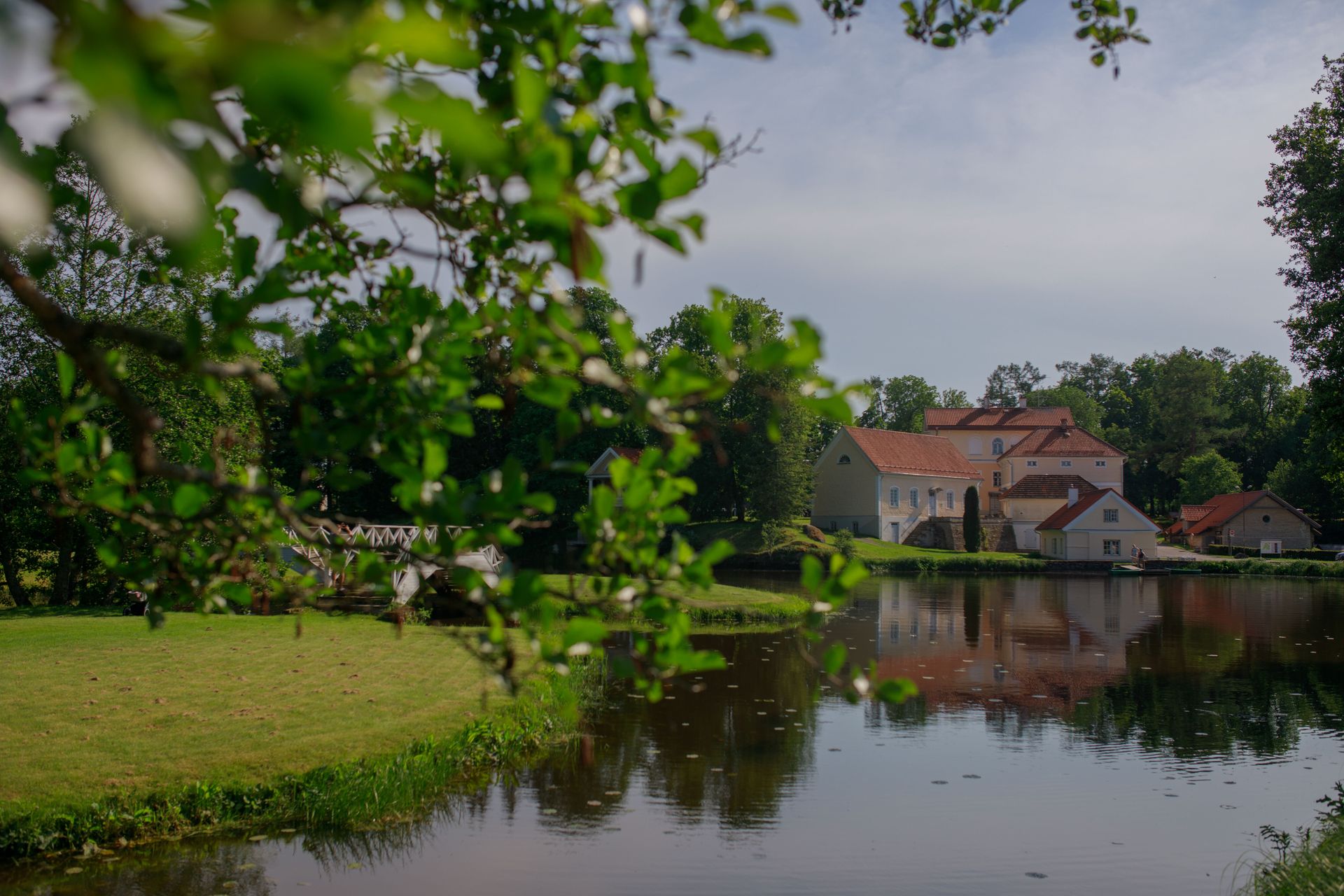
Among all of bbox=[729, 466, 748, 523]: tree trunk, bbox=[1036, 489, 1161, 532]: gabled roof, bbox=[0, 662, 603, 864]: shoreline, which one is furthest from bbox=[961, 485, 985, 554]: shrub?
bbox=[0, 662, 603, 864]: shoreline

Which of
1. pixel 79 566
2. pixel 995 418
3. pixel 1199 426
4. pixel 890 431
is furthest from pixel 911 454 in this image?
pixel 79 566

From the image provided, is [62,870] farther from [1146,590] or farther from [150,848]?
[1146,590]

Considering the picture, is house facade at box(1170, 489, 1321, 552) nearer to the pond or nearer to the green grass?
the green grass

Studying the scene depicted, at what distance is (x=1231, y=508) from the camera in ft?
198

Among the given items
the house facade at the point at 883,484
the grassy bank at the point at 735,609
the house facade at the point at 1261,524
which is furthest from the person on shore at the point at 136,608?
the house facade at the point at 1261,524

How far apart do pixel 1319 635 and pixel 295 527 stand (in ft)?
83.9

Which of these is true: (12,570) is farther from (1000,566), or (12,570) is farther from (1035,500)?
(1035,500)

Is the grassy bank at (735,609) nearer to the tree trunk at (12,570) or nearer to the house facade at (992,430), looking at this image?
the tree trunk at (12,570)

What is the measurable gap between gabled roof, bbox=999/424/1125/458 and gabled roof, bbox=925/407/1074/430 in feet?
4.89

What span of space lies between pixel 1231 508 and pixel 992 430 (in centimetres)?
1511

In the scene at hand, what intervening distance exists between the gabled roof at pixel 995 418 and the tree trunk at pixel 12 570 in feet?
186

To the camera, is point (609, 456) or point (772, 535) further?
point (772, 535)

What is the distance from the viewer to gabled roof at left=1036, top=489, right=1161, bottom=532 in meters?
49.1

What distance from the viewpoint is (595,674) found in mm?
14766
